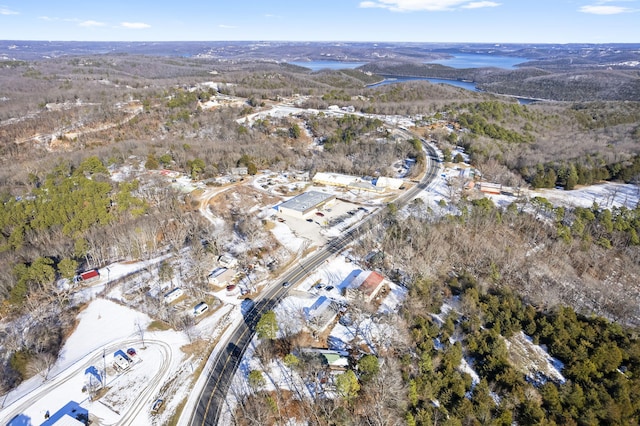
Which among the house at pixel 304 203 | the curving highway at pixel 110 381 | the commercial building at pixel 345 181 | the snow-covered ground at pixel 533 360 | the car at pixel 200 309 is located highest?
the commercial building at pixel 345 181

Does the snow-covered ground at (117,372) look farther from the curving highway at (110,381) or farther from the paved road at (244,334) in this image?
the paved road at (244,334)

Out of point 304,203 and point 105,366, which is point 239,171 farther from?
point 105,366

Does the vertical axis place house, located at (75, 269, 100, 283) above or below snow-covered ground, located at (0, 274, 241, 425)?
above

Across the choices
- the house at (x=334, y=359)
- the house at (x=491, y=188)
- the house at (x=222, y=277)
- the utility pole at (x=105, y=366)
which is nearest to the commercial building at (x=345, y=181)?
the house at (x=491, y=188)

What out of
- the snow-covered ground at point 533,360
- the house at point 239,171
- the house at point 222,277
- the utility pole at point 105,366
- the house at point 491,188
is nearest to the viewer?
the utility pole at point 105,366

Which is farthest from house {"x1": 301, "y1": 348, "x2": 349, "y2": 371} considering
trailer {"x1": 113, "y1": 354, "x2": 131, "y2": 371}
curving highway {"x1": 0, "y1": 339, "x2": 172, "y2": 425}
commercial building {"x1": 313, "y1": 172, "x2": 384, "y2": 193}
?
commercial building {"x1": 313, "y1": 172, "x2": 384, "y2": 193}

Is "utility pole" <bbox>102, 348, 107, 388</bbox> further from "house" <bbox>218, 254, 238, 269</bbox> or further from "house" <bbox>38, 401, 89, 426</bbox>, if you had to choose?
"house" <bbox>218, 254, 238, 269</bbox>

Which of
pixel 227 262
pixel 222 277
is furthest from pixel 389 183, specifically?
pixel 222 277
